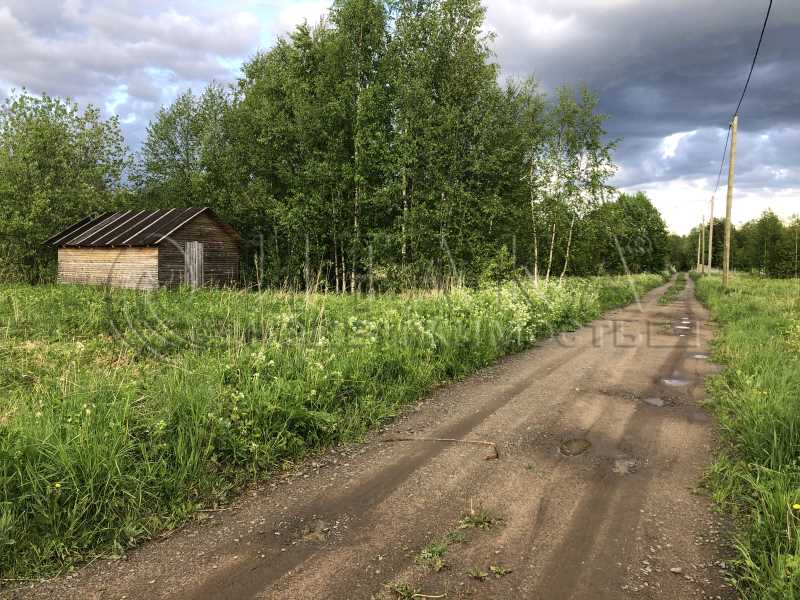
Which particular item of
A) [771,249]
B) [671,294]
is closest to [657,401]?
[671,294]

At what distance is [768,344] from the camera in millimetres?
8688

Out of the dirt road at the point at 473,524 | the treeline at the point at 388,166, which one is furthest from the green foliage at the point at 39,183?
the dirt road at the point at 473,524

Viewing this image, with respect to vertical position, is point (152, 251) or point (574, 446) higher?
point (152, 251)

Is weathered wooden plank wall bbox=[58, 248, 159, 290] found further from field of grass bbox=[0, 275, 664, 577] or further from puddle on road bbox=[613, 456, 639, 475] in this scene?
puddle on road bbox=[613, 456, 639, 475]

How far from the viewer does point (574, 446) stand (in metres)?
5.04

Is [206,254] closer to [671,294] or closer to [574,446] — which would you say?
[574,446]

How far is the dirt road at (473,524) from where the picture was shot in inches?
114

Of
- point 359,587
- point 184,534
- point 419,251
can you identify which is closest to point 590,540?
point 359,587

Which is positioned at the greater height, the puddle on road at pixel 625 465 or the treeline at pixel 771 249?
the treeline at pixel 771 249

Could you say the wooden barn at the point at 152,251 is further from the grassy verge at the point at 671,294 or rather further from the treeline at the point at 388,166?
the grassy verge at the point at 671,294

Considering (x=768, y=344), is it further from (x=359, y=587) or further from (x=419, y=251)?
(x=419, y=251)

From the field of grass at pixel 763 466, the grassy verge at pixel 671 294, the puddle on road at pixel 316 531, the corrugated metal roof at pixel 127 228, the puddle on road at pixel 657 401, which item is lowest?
the puddle on road at pixel 316 531

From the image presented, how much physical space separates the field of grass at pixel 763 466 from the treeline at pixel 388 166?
9769mm

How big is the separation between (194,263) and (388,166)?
37.1 feet
